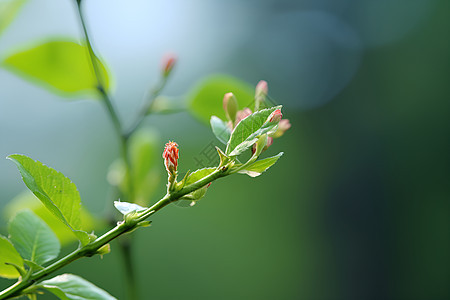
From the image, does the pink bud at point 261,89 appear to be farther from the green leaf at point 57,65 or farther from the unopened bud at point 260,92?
the green leaf at point 57,65

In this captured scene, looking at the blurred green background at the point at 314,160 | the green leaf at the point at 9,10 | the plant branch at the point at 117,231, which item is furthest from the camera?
the blurred green background at the point at 314,160

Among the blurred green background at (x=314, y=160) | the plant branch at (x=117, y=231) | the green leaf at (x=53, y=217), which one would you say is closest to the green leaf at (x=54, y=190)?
the plant branch at (x=117, y=231)

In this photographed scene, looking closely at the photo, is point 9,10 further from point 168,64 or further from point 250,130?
point 250,130

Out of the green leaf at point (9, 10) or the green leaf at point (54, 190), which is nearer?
the green leaf at point (54, 190)

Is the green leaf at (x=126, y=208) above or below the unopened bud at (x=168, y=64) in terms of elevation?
below

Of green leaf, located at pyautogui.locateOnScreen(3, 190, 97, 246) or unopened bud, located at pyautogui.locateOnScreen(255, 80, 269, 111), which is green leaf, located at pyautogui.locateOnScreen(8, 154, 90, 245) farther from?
green leaf, located at pyautogui.locateOnScreen(3, 190, 97, 246)

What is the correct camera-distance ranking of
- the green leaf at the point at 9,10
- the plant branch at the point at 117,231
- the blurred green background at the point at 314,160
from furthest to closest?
the blurred green background at the point at 314,160
the green leaf at the point at 9,10
the plant branch at the point at 117,231

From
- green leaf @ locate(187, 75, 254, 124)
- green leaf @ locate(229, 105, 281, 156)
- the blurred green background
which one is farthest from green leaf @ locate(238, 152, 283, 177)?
the blurred green background
